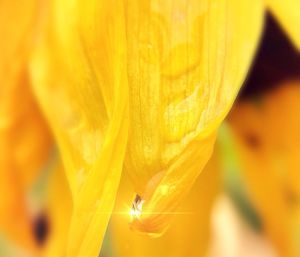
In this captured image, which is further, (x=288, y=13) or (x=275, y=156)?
(x=275, y=156)

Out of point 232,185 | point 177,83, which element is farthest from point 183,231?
point 177,83

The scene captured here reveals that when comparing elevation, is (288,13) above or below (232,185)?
Result: above

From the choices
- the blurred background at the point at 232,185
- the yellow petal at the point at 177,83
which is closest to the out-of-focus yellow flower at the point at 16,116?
the blurred background at the point at 232,185

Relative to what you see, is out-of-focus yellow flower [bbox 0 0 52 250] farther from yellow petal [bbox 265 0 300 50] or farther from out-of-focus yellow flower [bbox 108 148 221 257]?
yellow petal [bbox 265 0 300 50]

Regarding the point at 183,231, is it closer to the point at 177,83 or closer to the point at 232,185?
the point at 232,185

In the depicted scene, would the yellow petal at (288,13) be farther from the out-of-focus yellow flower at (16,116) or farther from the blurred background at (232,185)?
the out-of-focus yellow flower at (16,116)

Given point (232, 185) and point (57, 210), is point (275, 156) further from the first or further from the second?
point (57, 210)
